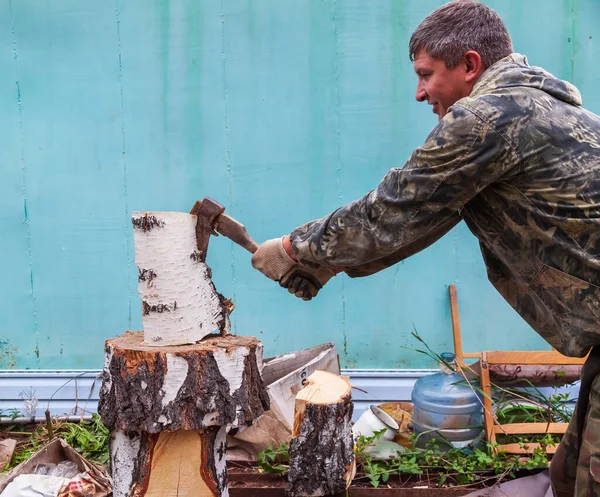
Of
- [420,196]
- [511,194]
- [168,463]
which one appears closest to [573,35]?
[511,194]

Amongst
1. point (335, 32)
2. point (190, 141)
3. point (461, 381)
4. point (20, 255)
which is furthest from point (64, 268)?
point (461, 381)

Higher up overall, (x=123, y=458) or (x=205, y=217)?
(x=205, y=217)

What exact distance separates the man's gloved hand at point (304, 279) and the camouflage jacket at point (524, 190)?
52cm

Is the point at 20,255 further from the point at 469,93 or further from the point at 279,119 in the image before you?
the point at 469,93

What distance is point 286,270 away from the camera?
8.34ft

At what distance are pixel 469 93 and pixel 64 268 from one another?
3.23 m

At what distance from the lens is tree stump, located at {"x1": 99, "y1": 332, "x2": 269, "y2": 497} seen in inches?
103

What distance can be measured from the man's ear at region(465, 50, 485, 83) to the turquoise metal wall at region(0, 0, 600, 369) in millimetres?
2083

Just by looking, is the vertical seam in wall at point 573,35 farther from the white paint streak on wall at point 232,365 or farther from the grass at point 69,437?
the grass at point 69,437

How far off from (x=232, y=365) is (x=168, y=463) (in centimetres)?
55

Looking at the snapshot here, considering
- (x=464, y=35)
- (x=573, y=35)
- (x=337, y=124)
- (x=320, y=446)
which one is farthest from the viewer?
(x=337, y=124)

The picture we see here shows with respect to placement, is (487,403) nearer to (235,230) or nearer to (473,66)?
(235,230)

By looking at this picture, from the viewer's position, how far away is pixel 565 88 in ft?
6.61

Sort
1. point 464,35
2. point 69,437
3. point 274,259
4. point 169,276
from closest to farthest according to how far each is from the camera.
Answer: point 464,35
point 274,259
point 169,276
point 69,437
